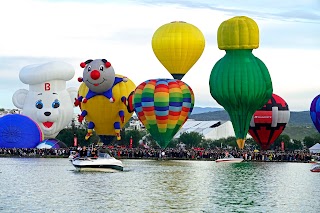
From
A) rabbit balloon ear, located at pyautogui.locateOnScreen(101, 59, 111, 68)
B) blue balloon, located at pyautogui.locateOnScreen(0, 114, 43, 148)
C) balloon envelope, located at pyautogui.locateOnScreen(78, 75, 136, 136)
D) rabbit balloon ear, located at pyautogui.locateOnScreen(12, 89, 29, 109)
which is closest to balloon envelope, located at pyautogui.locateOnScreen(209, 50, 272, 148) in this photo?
balloon envelope, located at pyautogui.locateOnScreen(78, 75, 136, 136)

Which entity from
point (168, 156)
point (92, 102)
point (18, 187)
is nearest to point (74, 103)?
point (92, 102)

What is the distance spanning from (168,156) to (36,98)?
1251 cm

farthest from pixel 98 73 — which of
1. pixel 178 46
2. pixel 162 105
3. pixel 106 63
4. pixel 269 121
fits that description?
pixel 269 121

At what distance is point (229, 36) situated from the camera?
69438 mm

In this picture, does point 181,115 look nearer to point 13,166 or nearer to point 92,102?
point 92,102

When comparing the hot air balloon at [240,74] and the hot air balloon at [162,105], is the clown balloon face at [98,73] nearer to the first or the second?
the hot air balloon at [162,105]

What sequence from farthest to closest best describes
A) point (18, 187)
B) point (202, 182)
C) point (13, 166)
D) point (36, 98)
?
1. point (36, 98)
2. point (13, 166)
3. point (202, 182)
4. point (18, 187)

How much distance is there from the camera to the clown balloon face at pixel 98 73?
67812 millimetres

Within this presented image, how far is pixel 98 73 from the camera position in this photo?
67625mm

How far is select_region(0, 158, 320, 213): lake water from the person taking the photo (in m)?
33.3

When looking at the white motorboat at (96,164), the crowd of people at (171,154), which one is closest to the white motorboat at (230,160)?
the crowd of people at (171,154)

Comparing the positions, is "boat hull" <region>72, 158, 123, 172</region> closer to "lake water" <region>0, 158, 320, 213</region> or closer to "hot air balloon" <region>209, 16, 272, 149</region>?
"lake water" <region>0, 158, 320, 213</region>

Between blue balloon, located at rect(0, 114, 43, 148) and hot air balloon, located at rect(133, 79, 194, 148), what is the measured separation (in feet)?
28.7

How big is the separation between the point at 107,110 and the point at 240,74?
10752 millimetres
